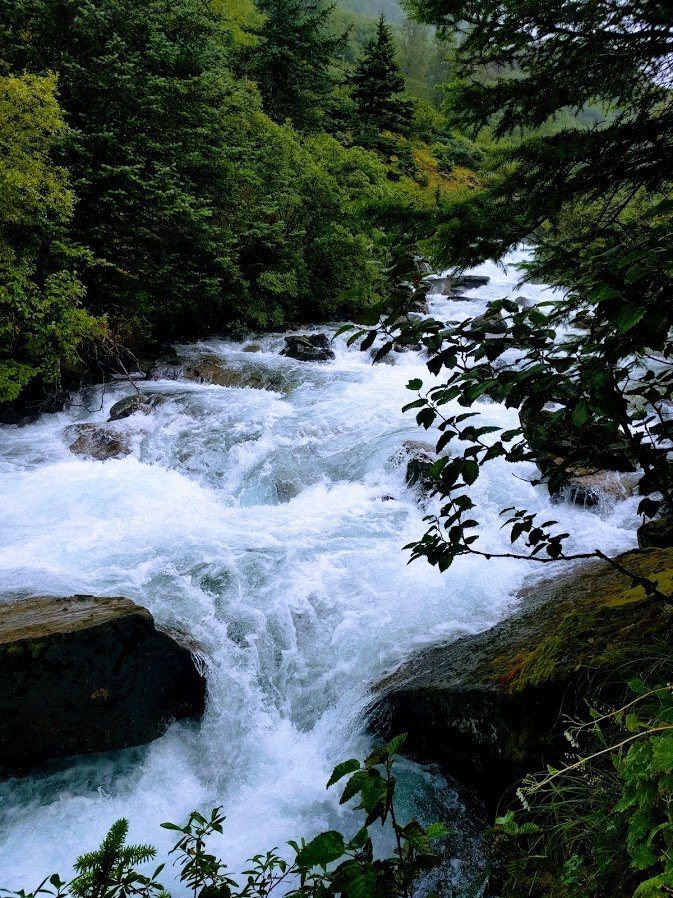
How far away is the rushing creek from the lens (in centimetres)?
331

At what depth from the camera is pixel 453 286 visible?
388 centimetres

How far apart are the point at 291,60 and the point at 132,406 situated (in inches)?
805

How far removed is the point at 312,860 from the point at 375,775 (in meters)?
0.25

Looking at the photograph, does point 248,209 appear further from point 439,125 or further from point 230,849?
point 230,849

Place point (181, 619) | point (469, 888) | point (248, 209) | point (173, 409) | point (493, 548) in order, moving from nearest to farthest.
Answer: point (469, 888), point (181, 619), point (493, 548), point (173, 409), point (248, 209)

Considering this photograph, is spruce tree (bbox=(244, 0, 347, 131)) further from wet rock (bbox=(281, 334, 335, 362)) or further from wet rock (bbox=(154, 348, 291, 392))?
wet rock (bbox=(154, 348, 291, 392))

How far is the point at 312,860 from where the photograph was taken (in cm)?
111

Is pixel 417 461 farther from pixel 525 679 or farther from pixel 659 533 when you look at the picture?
pixel 525 679

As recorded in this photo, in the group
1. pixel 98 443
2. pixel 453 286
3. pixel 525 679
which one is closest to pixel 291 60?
pixel 98 443

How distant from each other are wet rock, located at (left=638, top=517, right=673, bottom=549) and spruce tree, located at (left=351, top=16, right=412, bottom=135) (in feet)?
101

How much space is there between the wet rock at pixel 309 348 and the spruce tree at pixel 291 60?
1296 cm

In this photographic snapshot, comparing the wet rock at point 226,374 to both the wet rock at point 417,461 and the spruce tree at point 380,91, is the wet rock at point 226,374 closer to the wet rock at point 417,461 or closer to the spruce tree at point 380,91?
the wet rock at point 417,461

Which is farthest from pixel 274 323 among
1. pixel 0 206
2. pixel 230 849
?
pixel 230 849

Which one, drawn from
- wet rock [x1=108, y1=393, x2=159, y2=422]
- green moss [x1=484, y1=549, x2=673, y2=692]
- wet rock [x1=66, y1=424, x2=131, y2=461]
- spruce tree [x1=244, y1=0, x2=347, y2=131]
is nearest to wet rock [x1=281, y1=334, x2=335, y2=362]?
wet rock [x1=108, y1=393, x2=159, y2=422]
